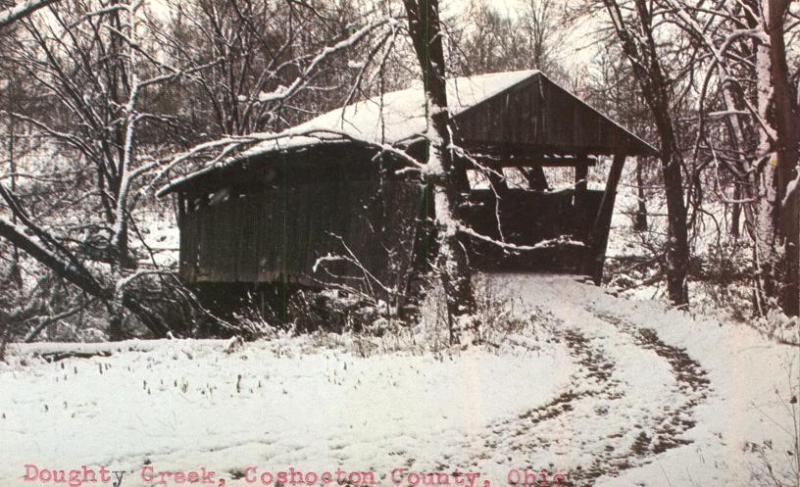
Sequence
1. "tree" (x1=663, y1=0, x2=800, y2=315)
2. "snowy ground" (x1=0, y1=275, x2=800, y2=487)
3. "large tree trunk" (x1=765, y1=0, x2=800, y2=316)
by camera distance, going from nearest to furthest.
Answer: "snowy ground" (x1=0, y1=275, x2=800, y2=487), "large tree trunk" (x1=765, y1=0, x2=800, y2=316), "tree" (x1=663, y1=0, x2=800, y2=315)

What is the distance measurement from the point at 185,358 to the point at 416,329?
2965 millimetres

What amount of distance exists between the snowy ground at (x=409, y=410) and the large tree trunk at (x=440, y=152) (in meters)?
1.49

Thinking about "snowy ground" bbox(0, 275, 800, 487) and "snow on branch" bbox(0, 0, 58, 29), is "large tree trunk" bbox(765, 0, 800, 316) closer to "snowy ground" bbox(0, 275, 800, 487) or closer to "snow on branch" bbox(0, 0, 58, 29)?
"snowy ground" bbox(0, 275, 800, 487)

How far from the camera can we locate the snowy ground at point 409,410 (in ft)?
15.8

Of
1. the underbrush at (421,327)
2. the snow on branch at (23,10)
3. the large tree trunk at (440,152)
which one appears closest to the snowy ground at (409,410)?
the underbrush at (421,327)

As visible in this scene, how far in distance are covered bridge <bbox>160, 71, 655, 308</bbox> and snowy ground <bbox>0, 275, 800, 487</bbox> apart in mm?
3114

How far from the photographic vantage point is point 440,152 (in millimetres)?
9719

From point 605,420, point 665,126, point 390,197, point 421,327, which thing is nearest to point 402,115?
point 390,197

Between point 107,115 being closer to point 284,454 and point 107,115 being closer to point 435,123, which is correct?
point 435,123

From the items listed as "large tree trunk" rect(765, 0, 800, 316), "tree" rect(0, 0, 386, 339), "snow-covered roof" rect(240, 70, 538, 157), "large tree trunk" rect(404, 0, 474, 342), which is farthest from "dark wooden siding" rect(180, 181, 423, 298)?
"large tree trunk" rect(765, 0, 800, 316)

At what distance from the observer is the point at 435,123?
9.78 m

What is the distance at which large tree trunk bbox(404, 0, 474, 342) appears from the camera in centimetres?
952

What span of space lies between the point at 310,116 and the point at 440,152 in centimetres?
1826

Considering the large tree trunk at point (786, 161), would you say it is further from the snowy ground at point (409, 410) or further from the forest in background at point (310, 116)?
the snowy ground at point (409, 410)
